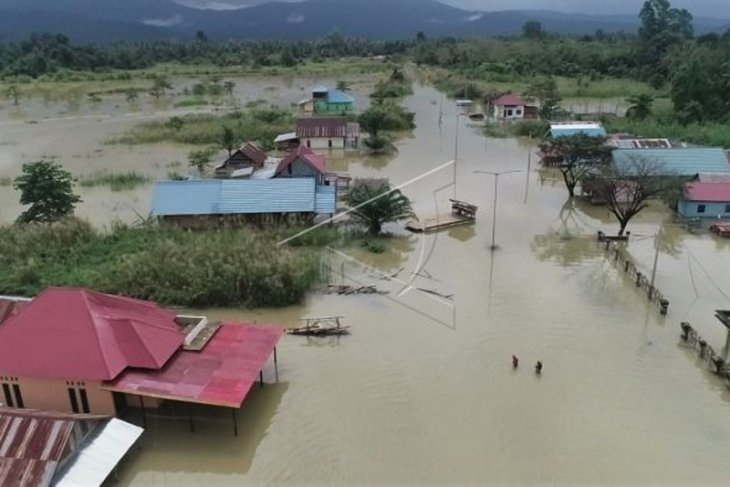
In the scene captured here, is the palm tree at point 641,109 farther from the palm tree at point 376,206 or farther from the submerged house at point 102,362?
the submerged house at point 102,362

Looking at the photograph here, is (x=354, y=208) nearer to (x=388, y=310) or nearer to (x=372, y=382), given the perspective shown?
(x=388, y=310)

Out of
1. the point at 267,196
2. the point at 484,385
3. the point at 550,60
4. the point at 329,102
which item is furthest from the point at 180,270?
the point at 550,60

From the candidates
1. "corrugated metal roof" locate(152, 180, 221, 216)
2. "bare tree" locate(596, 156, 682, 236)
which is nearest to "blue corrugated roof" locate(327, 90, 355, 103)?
"corrugated metal roof" locate(152, 180, 221, 216)

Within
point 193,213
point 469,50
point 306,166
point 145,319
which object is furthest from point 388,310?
point 469,50

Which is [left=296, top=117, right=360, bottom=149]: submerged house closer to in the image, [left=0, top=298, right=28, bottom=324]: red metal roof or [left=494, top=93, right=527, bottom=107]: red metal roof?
[left=494, top=93, right=527, bottom=107]: red metal roof

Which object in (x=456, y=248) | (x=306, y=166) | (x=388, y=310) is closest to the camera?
(x=388, y=310)

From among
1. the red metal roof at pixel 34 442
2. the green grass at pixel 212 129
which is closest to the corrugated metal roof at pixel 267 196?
the red metal roof at pixel 34 442
